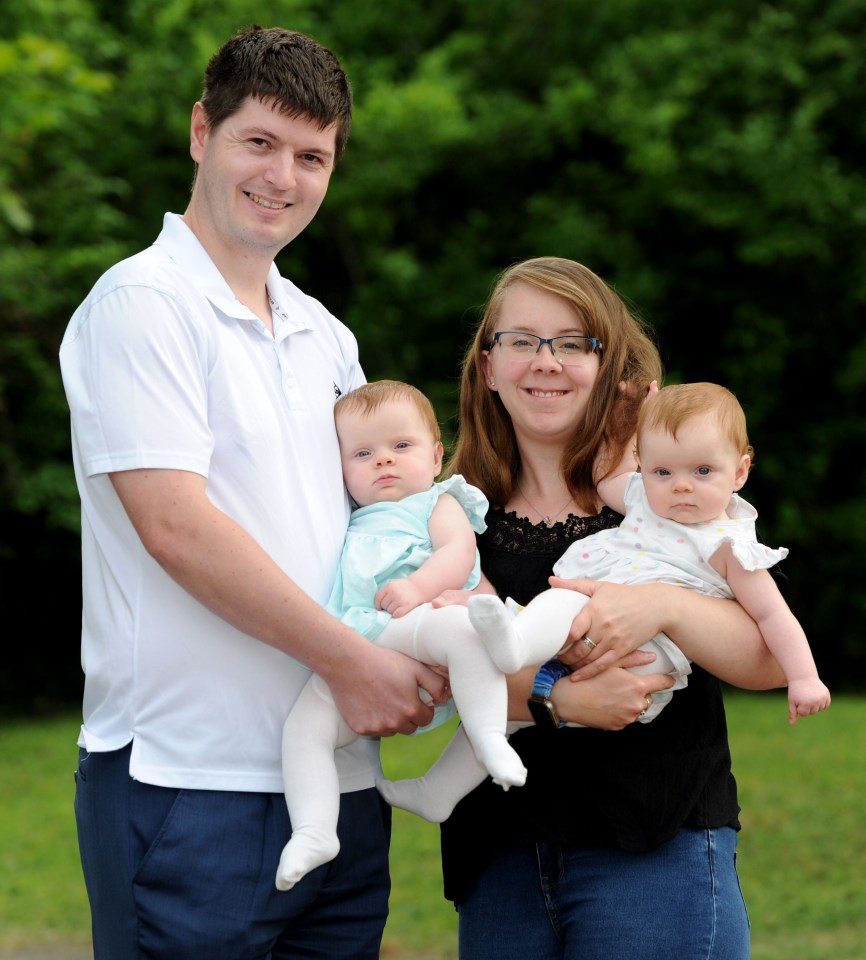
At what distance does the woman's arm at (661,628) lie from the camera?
238 centimetres

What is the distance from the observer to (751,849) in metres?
6.54

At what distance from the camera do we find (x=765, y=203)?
38.9ft

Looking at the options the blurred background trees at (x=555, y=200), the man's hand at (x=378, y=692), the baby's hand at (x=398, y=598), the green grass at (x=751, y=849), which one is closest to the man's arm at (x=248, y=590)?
the man's hand at (x=378, y=692)

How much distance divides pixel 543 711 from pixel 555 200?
10.8 metres

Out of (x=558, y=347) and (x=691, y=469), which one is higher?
(x=558, y=347)

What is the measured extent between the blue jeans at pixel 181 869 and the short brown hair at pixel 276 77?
1.22 meters

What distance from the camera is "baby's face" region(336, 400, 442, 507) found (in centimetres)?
255

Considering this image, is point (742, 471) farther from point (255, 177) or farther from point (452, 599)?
point (255, 177)

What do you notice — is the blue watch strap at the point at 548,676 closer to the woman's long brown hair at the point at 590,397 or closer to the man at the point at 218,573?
the man at the point at 218,573

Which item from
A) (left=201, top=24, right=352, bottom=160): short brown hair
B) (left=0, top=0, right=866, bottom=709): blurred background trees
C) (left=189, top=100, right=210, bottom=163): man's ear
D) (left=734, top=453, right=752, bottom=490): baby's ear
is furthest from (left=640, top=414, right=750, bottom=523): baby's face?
(left=0, top=0, right=866, bottom=709): blurred background trees

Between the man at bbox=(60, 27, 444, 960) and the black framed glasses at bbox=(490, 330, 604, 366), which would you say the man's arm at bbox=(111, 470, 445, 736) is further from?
the black framed glasses at bbox=(490, 330, 604, 366)

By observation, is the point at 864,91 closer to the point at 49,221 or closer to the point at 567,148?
the point at 567,148

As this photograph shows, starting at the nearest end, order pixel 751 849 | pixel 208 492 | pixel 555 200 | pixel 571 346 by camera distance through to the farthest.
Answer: pixel 208 492 → pixel 571 346 → pixel 751 849 → pixel 555 200

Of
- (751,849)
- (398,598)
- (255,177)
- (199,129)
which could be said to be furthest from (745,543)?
(751,849)
